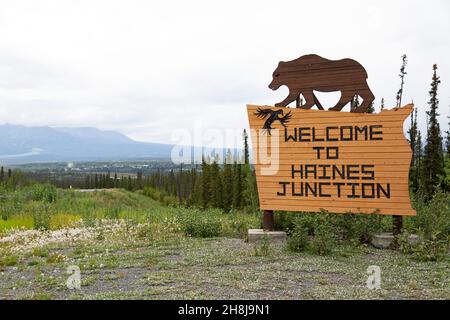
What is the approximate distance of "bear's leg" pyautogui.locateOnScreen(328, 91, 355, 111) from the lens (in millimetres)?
10981

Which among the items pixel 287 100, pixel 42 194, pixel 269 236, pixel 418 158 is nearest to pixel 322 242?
pixel 269 236

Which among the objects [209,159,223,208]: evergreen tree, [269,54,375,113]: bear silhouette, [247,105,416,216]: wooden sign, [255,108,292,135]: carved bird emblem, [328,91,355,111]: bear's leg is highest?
[269,54,375,113]: bear silhouette

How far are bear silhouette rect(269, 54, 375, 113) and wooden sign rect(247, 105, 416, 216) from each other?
0.41 metres

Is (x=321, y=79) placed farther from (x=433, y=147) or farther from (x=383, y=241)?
(x=433, y=147)

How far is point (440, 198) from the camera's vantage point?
35.4 ft

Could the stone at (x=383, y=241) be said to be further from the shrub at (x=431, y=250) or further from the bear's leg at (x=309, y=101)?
the bear's leg at (x=309, y=101)

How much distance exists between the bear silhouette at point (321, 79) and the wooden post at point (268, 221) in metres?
2.82

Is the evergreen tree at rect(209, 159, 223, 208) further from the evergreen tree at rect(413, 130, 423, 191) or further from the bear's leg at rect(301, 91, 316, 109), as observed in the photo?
the bear's leg at rect(301, 91, 316, 109)

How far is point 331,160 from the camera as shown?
10914 mm

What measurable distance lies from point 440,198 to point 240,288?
21.4 feet

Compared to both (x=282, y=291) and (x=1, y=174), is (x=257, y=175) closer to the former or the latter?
(x=282, y=291)

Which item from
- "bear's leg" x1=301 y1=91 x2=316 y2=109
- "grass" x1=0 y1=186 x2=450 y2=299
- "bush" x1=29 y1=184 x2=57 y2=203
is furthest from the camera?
"bush" x1=29 y1=184 x2=57 y2=203

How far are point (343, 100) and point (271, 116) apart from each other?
1853mm

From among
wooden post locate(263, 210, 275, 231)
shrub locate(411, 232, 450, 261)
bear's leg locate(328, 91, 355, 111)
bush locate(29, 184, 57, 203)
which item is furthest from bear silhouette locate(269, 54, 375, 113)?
bush locate(29, 184, 57, 203)
